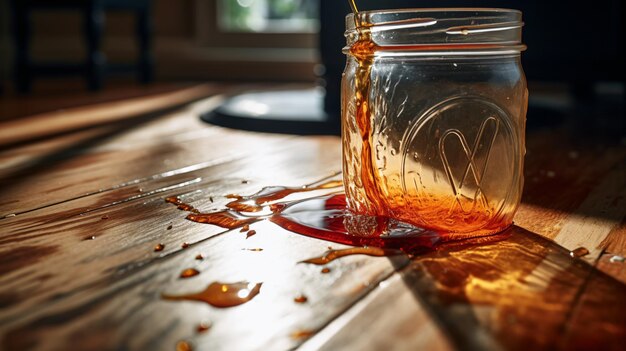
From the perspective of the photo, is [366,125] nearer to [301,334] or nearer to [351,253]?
[351,253]

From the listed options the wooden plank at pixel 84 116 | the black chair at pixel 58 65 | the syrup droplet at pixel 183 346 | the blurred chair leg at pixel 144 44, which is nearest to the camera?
the syrup droplet at pixel 183 346

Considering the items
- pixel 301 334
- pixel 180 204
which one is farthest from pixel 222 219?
pixel 301 334

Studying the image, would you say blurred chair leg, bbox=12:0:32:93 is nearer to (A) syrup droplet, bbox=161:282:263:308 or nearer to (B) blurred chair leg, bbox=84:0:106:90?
(B) blurred chair leg, bbox=84:0:106:90

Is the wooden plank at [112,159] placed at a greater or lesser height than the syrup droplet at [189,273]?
lesser

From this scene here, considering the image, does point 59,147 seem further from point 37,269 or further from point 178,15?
point 178,15

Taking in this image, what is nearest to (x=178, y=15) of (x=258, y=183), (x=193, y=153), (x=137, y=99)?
(x=137, y=99)

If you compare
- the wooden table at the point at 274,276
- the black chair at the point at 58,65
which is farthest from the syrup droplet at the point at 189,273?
the black chair at the point at 58,65

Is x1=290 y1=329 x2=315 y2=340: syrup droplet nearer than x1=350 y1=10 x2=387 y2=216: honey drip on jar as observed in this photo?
Yes

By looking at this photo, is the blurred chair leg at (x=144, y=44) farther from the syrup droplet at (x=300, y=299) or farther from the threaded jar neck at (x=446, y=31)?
the syrup droplet at (x=300, y=299)

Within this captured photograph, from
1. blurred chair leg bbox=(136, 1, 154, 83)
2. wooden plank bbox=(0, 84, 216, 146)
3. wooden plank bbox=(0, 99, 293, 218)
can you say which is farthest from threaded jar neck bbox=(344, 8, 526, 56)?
blurred chair leg bbox=(136, 1, 154, 83)
